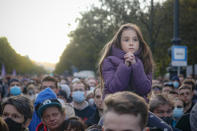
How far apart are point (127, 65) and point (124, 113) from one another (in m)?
0.89

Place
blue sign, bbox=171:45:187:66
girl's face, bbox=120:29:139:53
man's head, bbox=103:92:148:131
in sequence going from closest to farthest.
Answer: man's head, bbox=103:92:148:131, girl's face, bbox=120:29:139:53, blue sign, bbox=171:45:187:66

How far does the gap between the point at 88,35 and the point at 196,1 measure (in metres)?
10.8

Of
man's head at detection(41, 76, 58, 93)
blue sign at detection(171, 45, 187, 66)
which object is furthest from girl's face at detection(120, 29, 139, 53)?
blue sign at detection(171, 45, 187, 66)

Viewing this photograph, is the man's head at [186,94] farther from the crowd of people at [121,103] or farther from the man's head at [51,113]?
the man's head at [51,113]

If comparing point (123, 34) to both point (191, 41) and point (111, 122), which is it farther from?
point (191, 41)

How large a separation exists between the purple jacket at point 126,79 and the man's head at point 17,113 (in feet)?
4.33

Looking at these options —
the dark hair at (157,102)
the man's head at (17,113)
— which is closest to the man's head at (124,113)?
the man's head at (17,113)

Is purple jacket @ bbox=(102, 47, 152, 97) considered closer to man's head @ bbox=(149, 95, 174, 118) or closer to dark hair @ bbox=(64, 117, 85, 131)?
man's head @ bbox=(149, 95, 174, 118)

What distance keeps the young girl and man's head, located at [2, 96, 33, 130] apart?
3.95 feet

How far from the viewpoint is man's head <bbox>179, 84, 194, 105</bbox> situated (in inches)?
230

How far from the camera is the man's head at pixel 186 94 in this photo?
5850 mm

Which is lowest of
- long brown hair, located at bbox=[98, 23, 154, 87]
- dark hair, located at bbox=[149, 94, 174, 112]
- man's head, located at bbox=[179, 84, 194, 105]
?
man's head, located at bbox=[179, 84, 194, 105]

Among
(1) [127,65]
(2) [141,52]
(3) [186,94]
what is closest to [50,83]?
(3) [186,94]

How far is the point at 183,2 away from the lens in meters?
28.5
